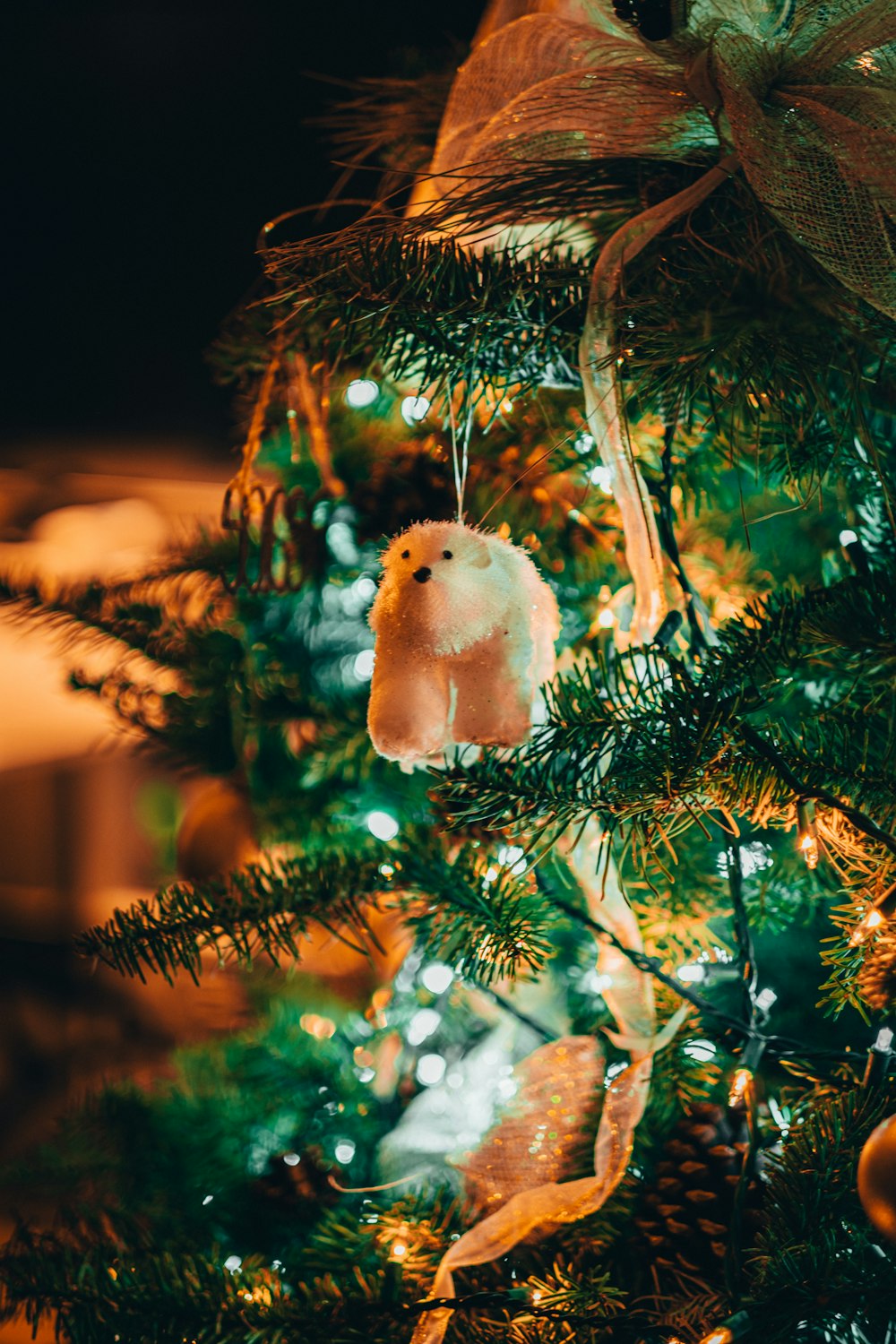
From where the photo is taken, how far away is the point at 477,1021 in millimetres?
610

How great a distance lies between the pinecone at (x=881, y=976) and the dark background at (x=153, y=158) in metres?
0.90

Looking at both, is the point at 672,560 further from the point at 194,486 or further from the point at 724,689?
the point at 194,486

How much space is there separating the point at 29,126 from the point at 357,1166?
1.15m

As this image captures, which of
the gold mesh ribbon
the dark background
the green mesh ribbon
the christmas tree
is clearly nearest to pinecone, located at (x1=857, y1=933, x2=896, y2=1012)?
the christmas tree

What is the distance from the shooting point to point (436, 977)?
553 mm

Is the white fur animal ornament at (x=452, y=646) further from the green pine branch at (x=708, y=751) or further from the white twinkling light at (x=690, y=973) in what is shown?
the white twinkling light at (x=690, y=973)

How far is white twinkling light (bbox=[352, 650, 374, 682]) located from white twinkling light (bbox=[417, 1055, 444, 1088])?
239 millimetres

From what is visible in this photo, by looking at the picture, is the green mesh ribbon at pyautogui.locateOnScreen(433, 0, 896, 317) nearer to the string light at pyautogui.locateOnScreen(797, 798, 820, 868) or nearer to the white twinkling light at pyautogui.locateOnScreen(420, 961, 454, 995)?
the string light at pyautogui.locateOnScreen(797, 798, 820, 868)

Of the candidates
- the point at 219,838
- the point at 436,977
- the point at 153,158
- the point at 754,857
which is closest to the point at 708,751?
the point at 754,857

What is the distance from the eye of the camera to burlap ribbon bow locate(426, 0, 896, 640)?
30 cm

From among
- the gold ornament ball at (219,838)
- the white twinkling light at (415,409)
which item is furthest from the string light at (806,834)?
the gold ornament ball at (219,838)

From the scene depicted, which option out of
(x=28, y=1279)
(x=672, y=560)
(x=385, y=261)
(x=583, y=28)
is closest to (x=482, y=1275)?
(x=28, y=1279)

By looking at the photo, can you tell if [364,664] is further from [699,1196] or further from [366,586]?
[699,1196]

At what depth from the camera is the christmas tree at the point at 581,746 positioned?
0.33 metres
